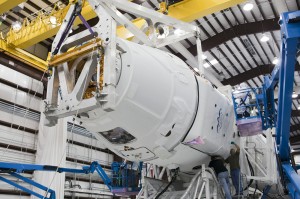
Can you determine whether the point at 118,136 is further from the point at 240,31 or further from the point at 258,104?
the point at 240,31

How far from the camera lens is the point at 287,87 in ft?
15.1

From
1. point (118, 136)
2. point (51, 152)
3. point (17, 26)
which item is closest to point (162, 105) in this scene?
point (118, 136)

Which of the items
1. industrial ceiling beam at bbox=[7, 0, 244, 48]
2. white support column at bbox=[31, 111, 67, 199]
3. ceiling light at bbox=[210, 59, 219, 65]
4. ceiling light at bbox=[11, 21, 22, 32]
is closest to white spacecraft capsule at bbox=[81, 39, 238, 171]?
industrial ceiling beam at bbox=[7, 0, 244, 48]

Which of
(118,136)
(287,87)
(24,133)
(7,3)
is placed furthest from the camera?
(24,133)

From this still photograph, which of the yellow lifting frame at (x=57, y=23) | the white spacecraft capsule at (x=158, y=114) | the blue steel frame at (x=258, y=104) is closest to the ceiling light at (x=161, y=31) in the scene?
the white spacecraft capsule at (x=158, y=114)

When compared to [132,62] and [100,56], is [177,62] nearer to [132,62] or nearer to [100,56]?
[132,62]

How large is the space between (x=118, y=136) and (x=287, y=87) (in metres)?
2.52

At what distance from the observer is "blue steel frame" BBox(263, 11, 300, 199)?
4.08m

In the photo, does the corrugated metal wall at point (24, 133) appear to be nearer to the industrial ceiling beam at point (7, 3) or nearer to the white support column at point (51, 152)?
the white support column at point (51, 152)

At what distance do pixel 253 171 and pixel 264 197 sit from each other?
4.19 ft

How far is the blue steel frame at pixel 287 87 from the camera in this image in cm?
408

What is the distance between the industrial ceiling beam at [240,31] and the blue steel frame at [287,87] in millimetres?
10222

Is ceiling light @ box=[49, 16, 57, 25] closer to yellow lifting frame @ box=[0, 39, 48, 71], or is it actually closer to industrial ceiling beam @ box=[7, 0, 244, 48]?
industrial ceiling beam @ box=[7, 0, 244, 48]

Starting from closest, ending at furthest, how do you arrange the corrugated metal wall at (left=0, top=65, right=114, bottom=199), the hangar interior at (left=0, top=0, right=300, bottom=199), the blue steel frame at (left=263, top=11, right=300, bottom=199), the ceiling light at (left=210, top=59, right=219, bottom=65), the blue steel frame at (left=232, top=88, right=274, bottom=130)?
the blue steel frame at (left=263, top=11, right=300, bottom=199)
the hangar interior at (left=0, top=0, right=300, bottom=199)
the blue steel frame at (left=232, top=88, right=274, bottom=130)
the corrugated metal wall at (left=0, top=65, right=114, bottom=199)
the ceiling light at (left=210, top=59, right=219, bottom=65)
